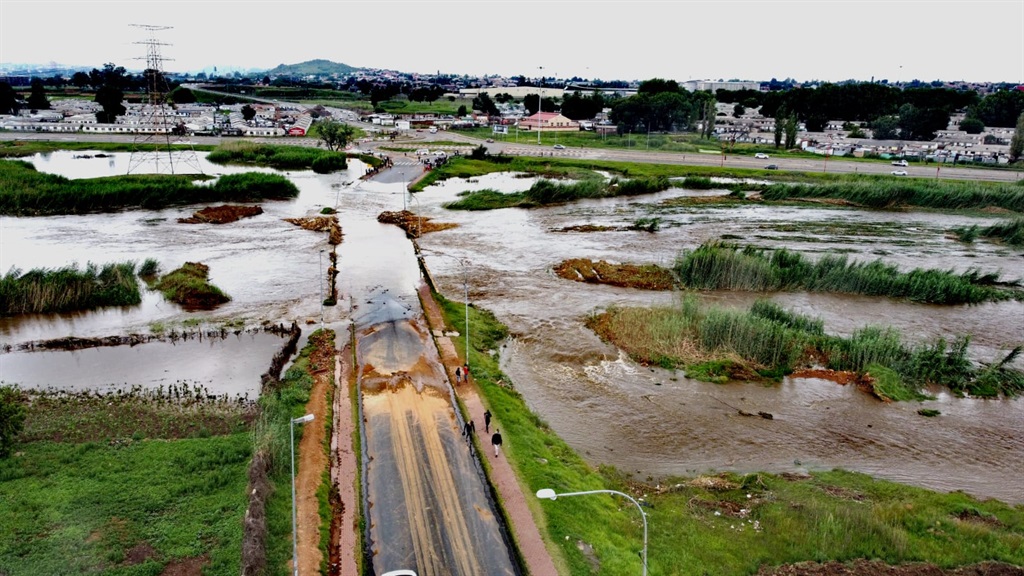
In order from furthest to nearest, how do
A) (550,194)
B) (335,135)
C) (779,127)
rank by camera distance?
(779,127) < (335,135) < (550,194)

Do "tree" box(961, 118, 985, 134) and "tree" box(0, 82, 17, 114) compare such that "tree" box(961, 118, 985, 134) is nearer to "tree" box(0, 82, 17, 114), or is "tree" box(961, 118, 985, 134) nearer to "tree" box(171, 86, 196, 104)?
"tree" box(171, 86, 196, 104)

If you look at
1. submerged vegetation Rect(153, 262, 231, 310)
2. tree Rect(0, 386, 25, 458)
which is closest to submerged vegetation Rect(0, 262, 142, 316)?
submerged vegetation Rect(153, 262, 231, 310)

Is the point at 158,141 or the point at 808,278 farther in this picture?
the point at 158,141

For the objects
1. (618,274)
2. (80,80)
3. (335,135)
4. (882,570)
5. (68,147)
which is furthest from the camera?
(80,80)

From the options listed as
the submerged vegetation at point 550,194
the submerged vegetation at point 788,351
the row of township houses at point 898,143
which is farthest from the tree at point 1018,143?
the submerged vegetation at point 788,351

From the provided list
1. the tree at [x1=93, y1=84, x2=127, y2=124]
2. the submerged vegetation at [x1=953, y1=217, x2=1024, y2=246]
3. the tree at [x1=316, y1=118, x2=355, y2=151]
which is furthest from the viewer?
the tree at [x1=93, y1=84, x2=127, y2=124]

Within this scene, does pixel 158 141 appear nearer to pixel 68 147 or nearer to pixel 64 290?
pixel 68 147

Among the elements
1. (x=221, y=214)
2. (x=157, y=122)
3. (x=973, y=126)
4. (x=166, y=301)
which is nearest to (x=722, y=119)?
(x=973, y=126)
